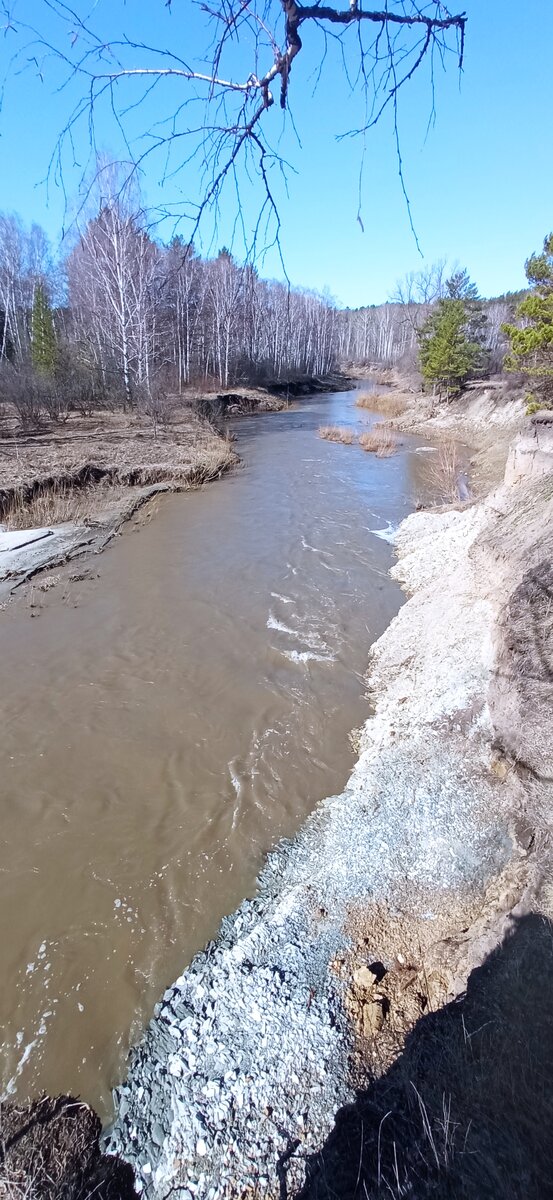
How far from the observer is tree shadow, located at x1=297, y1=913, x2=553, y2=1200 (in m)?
1.81

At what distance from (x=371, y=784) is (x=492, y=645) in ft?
6.22

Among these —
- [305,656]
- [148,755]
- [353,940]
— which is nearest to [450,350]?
[305,656]

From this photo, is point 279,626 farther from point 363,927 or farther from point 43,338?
point 43,338

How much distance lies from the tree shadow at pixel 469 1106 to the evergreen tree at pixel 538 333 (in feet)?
56.1

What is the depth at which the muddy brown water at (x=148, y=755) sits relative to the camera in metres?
3.31

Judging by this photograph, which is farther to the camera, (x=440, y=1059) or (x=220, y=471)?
(x=220, y=471)

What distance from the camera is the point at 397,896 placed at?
11.4 feet

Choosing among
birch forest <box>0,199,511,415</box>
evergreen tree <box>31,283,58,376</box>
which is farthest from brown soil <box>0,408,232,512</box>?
evergreen tree <box>31,283,58,376</box>

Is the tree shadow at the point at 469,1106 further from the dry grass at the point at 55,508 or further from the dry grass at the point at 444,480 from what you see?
the dry grass at the point at 444,480

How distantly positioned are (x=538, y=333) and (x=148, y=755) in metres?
16.6

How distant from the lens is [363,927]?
11.0ft

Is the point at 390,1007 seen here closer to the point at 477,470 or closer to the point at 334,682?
the point at 334,682

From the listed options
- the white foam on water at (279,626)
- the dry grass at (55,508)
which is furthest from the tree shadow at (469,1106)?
the dry grass at (55,508)

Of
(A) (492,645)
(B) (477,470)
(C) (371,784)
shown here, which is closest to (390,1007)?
(C) (371,784)
